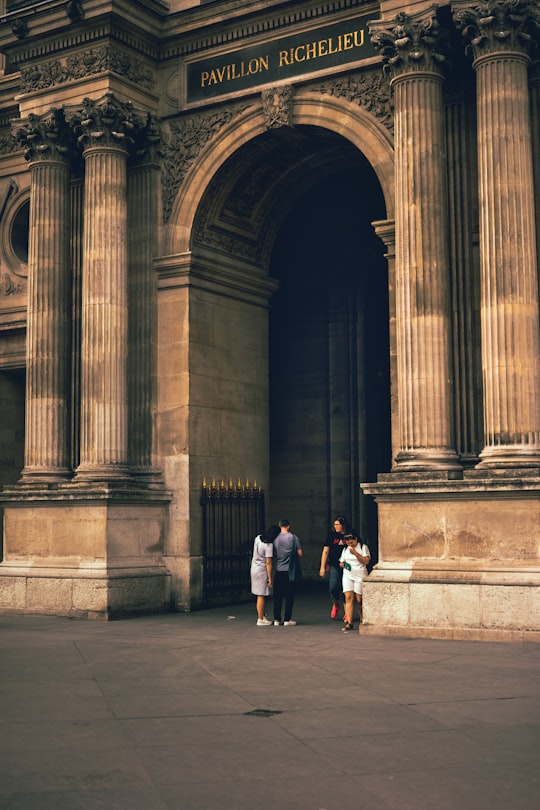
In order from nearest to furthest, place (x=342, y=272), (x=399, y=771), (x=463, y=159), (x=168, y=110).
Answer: (x=399, y=771) → (x=463, y=159) → (x=168, y=110) → (x=342, y=272)

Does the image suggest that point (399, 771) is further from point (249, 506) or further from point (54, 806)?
point (249, 506)

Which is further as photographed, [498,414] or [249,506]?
[249,506]

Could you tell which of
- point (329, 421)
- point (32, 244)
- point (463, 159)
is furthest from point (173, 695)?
point (329, 421)

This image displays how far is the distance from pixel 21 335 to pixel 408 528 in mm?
11512

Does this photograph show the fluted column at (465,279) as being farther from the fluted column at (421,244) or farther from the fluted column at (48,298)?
the fluted column at (48,298)

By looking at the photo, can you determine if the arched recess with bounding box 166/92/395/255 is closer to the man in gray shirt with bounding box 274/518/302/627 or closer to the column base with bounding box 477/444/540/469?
the column base with bounding box 477/444/540/469

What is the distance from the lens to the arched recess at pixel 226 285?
73.3 ft

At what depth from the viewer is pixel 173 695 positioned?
473 inches

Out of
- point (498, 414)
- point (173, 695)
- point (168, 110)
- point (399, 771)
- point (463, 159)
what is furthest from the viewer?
point (168, 110)

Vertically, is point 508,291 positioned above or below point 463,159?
below

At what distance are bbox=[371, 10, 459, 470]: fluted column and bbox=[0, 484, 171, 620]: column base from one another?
5931 millimetres

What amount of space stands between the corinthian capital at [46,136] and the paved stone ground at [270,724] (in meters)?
10.8

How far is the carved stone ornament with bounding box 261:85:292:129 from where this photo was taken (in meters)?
21.8

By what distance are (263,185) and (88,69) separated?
4.37 m
